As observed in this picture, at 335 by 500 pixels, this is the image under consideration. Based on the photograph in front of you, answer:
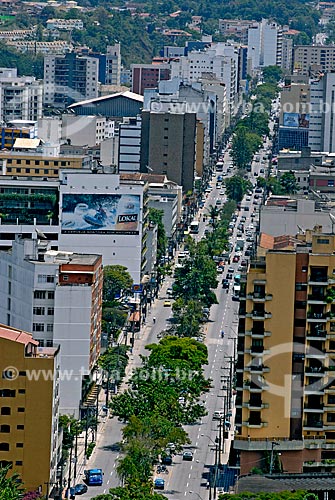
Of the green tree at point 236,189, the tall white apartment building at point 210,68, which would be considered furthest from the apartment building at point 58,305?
the tall white apartment building at point 210,68

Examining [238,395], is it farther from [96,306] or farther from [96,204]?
[96,204]

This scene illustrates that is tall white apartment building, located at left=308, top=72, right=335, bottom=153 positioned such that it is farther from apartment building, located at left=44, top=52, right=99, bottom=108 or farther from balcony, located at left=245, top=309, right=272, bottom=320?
balcony, located at left=245, top=309, right=272, bottom=320

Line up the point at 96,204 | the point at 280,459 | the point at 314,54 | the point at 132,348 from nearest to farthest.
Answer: the point at 280,459 < the point at 132,348 < the point at 96,204 < the point at 314,54

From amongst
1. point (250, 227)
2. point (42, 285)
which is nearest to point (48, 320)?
point (42, 285)

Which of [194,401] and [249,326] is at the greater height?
[249,326]

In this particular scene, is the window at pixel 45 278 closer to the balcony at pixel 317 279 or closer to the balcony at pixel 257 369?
the balcony at pixel 257 369

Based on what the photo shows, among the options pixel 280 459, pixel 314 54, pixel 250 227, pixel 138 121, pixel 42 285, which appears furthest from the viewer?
pixel 314 54

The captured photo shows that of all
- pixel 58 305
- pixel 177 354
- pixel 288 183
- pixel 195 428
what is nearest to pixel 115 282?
pixel 177 354

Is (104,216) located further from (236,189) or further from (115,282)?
(236,189)
